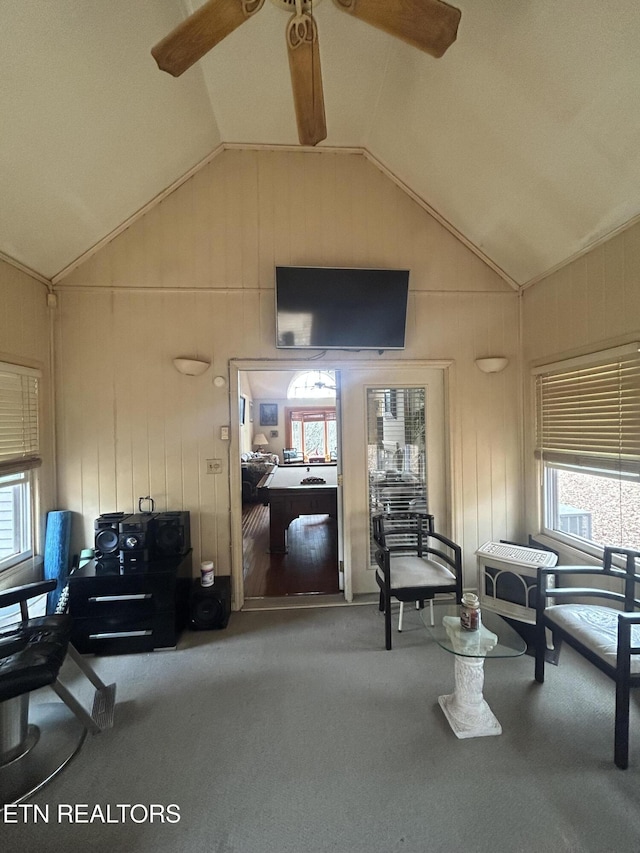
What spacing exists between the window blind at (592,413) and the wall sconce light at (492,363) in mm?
268

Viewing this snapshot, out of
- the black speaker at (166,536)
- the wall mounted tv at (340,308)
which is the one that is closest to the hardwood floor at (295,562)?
the black speaker at (166,536)

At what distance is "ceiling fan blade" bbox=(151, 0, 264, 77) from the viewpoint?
1.17 m

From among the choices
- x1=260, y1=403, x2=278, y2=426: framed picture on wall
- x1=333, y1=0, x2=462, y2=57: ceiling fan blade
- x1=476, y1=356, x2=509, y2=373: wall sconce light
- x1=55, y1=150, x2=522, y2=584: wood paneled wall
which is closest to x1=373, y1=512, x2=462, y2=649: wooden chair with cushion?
x1=55, y1=150, x2=522, y2=584: wood paneled wall

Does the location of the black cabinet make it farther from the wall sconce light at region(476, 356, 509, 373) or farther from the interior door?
the wall sconce light at region(476, 356, 509, 373)

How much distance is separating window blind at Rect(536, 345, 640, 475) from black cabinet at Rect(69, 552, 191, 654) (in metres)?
2.94

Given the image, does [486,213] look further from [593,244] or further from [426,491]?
[426,491]

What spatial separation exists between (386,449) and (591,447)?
4.74ft

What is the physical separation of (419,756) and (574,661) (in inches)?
50.8

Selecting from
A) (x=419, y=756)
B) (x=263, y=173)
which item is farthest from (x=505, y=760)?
(x=263, y=173)

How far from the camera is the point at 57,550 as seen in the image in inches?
105

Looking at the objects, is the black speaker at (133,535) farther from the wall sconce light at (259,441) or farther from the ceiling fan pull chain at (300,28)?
the wall sconce light at (259,441)

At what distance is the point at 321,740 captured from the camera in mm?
1692

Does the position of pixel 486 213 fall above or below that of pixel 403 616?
above

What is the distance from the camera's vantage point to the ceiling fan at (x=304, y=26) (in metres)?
1.17
